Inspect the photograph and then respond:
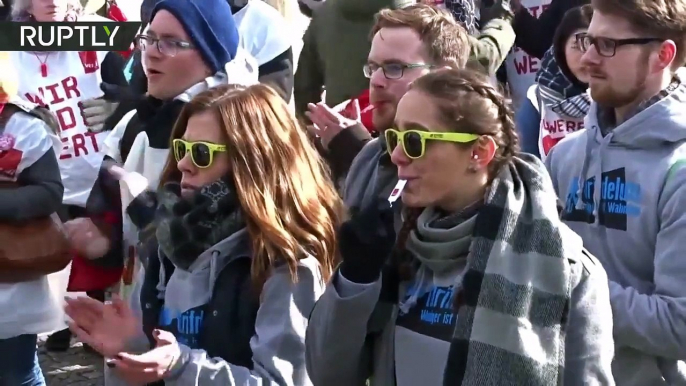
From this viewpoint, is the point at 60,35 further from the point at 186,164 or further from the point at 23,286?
the point at 23,286

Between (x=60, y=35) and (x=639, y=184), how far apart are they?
184 centimetres

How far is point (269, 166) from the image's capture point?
2480 mm

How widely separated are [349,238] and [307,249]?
47 centimetres

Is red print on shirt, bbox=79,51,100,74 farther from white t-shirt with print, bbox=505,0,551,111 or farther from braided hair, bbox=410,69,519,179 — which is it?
braided hair, bbox=410,69,519,179

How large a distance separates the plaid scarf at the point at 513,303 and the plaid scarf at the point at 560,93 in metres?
1.84

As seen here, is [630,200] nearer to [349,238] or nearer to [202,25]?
[349,238]

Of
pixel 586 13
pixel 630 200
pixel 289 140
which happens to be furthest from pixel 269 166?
pixel 586 13

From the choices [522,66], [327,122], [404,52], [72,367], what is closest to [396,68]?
[404,52]

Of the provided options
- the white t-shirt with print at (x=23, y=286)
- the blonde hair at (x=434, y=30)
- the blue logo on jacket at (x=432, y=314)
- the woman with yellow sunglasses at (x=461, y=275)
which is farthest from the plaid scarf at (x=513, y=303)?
the white t-shirt with print at (x=23, y=286)

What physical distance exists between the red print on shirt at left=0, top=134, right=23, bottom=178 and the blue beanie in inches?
28.4

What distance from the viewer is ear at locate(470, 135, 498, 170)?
6.87ft

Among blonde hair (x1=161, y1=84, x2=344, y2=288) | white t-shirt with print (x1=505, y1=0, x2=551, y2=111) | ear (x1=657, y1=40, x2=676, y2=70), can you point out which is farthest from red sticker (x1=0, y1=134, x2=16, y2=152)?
white t-shirt with print (x1=505, y1=0, x2=551, y2=111)

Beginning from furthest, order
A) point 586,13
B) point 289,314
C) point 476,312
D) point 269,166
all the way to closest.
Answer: point 586,13 → point 269,166 → point 289,314 → point 476,312

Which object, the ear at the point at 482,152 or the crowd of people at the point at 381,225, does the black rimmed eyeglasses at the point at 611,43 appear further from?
the ear at the point at 482,152
